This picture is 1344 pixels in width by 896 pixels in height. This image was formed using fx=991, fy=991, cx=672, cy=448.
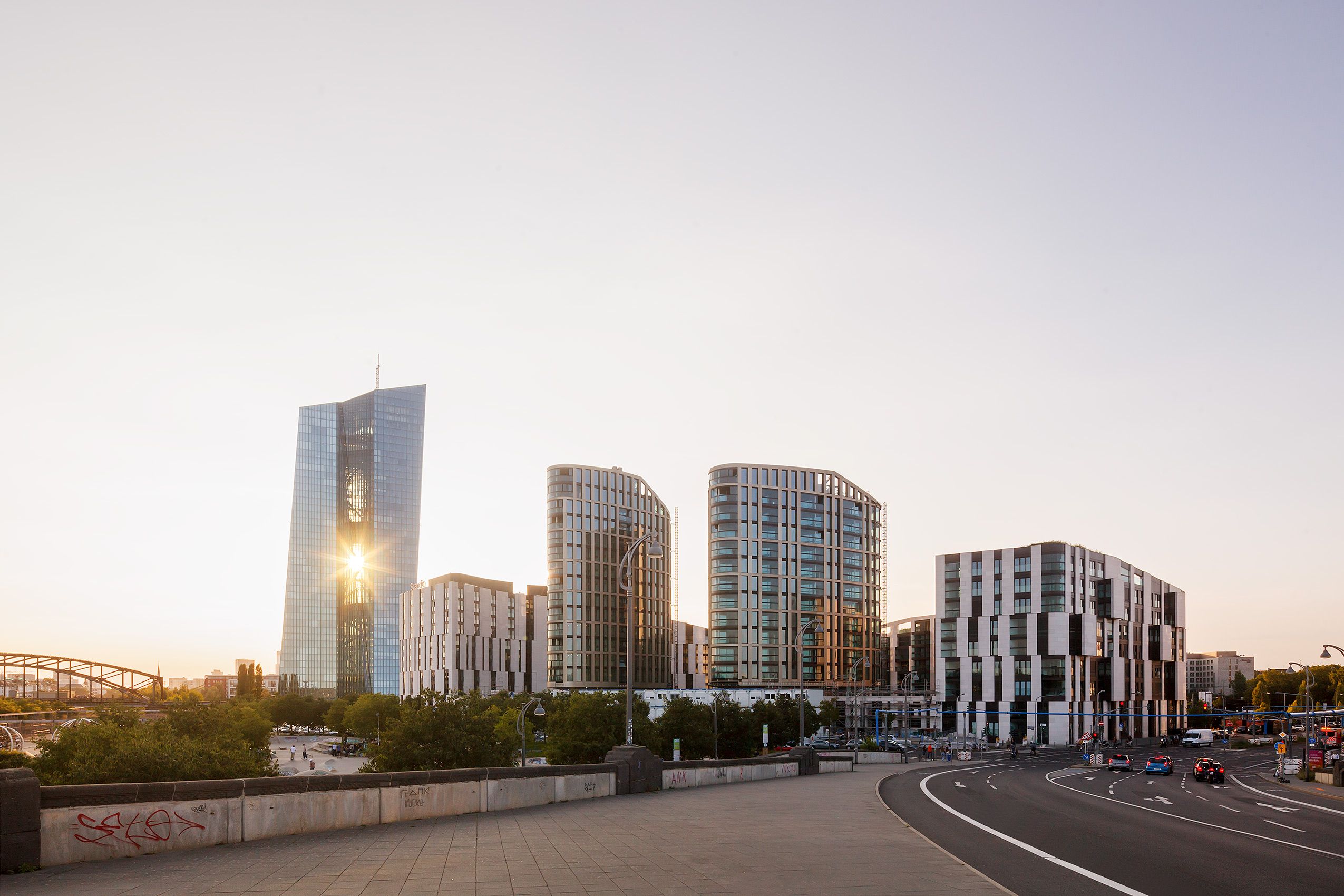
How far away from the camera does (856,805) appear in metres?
29.9

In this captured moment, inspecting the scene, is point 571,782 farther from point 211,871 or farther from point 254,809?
point 211,871

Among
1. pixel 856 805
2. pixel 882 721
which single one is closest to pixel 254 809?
pixel 856 805

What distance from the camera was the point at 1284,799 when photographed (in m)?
46.1

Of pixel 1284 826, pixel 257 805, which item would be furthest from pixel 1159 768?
pixel 257 805

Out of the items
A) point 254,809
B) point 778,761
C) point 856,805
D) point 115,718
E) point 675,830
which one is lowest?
point 115,718

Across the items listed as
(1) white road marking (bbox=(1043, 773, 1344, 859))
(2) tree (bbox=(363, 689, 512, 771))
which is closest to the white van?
(1) white road marking (bbox=(1043, 773, 1344, 859))

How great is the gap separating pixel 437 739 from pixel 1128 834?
3911 cm

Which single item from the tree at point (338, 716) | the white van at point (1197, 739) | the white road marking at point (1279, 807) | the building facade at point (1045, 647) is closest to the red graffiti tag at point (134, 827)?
the white road marking at point (1279, 807)

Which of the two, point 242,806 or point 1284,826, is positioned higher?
point 242,806

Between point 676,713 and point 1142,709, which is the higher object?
point 676,713

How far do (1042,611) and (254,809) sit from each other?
151 meters

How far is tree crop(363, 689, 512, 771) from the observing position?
5428cm

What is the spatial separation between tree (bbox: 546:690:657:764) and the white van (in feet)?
305

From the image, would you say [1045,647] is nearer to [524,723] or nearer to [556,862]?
[524,723]
